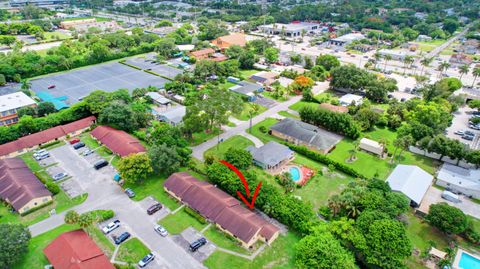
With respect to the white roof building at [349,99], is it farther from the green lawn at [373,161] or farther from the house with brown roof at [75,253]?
the house with brown roof at [75,253]

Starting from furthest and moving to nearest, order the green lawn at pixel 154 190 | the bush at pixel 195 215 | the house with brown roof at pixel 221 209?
the green lawn at pixel 154 190
the bush at pixel 195 215
the house with brown roof at pixel 221 209

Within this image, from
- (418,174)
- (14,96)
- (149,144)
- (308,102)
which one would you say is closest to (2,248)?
(149,144)

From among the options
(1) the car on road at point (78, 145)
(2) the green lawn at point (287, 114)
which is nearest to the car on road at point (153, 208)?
(1) the car on road at point (78, 145)

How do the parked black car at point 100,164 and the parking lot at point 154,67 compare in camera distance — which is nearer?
the parked black car at point 100,164

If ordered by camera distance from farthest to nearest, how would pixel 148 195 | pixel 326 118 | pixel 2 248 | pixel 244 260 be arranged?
pixel 326 118 → pixel 148 195 → pixel 244 260 → pixel 2 248

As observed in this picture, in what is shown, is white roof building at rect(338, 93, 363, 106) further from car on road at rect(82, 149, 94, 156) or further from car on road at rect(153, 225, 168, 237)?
car on road at rect(82, 149, 94, 156)

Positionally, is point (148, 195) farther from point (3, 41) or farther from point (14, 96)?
point (3, 41)

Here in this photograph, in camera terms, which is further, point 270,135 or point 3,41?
point 3,41

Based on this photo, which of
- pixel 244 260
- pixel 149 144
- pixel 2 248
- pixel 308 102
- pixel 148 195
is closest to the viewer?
pixel 2 248
